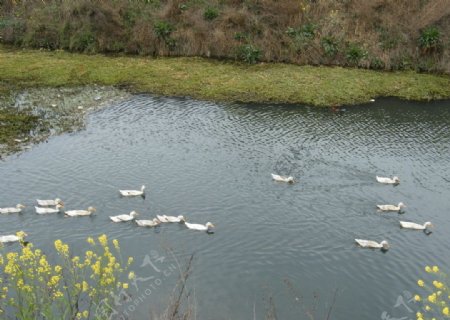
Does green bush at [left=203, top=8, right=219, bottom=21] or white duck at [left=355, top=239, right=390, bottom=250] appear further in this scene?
green bush at [left=203, top=8, right=219, bottom=21]

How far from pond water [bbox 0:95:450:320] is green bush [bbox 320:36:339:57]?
1196 cm

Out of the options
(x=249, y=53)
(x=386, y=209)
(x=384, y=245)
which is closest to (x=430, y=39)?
(x=249, y=53)

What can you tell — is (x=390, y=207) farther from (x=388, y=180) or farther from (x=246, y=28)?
(x=246, y=28)

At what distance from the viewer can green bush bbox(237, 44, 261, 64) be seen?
166 ft

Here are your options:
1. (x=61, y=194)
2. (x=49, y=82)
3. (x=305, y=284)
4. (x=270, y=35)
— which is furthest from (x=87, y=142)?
(x=270, y=35)

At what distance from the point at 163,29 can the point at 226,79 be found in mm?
11415

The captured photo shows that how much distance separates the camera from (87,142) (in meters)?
32.9

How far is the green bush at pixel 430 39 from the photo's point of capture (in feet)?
160

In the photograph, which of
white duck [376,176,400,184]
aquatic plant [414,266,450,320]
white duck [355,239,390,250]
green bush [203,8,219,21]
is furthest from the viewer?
green bush [203,8,219,21]

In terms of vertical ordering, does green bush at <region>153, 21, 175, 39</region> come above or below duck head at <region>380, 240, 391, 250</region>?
above

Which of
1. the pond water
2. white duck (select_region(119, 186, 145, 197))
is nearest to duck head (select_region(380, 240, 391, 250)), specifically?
the pond water

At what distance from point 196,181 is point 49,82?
2327 cm

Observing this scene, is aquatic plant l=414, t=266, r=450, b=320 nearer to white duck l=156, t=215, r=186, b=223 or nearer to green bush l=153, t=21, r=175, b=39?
white duck l=156, t=215, r=186, b=223

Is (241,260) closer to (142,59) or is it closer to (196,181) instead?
(196,181)
